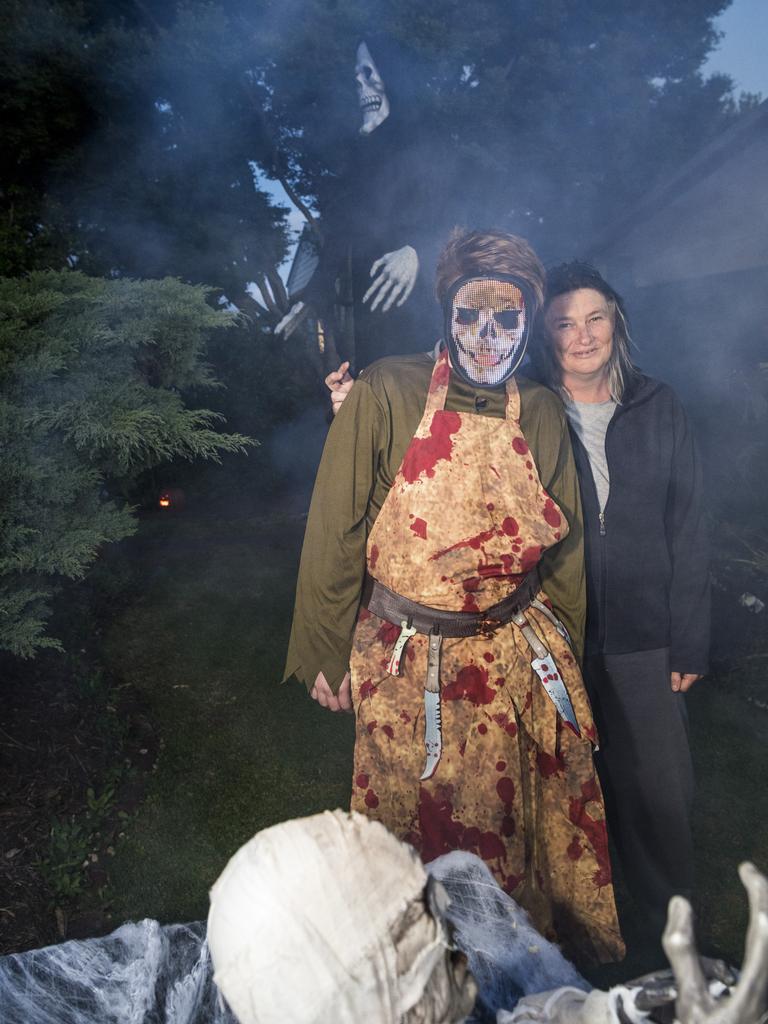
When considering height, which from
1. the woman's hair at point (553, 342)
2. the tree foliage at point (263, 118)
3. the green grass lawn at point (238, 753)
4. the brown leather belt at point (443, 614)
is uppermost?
the tree foliage at point (263, 118)

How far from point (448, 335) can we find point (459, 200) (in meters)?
4.24

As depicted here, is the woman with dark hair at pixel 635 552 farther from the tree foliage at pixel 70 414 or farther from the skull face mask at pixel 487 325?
the tree foliage at pixel 70 414

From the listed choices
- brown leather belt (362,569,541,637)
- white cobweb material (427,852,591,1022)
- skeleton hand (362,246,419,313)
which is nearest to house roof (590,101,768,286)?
skeleton hand (362,246,419,313)

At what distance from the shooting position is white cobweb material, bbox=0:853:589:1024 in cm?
113

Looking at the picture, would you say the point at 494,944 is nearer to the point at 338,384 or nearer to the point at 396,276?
the point at 338,384

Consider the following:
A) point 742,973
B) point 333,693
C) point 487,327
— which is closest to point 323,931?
point 742,973

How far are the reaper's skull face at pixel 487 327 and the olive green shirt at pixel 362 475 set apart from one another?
0.07 m

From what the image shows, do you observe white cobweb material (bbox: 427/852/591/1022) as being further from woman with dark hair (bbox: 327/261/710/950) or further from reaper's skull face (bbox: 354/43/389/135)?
reaper's skull face (bbox: 354/43/389/135)

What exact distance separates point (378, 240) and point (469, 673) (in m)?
2.48

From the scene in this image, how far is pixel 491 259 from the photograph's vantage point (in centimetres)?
189

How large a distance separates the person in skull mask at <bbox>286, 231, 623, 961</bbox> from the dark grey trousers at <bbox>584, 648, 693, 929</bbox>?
41 centimetres

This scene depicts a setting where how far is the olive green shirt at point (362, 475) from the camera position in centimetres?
193

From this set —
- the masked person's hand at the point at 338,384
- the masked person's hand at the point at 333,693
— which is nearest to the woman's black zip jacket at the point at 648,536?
the masked person's hand at the point at 338,384

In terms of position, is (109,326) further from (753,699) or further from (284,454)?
(284,454)
